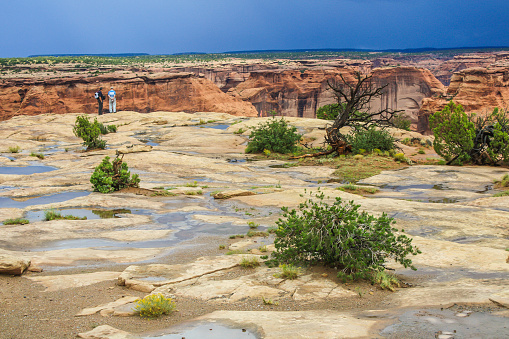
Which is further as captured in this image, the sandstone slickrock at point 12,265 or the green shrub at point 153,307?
the sandstone slickrock at point 12,265

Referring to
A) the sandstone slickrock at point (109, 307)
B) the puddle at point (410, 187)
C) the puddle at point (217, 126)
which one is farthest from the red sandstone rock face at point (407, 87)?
the sandstone slickrock at point (109, 307)

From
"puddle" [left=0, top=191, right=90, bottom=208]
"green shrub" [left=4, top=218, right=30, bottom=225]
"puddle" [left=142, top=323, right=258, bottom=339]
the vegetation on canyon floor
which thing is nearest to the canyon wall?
the vegetation on canyon floor

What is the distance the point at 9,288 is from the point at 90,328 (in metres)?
1.97

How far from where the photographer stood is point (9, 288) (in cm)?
621

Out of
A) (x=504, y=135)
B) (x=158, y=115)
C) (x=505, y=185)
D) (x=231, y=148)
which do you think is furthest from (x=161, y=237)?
(x=158, y=115)

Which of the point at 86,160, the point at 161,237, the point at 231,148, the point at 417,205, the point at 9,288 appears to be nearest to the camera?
the point at 9,288

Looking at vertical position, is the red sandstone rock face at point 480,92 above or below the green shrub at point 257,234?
above

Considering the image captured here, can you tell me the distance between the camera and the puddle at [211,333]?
4699mm

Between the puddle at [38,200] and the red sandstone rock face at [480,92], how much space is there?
160ft

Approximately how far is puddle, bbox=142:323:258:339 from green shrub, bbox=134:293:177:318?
26.6 inches

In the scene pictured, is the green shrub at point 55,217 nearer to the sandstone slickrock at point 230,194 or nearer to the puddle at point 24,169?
the sandstone slickrock at point 230,194

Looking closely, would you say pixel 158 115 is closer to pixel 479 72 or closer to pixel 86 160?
pixel 86 160

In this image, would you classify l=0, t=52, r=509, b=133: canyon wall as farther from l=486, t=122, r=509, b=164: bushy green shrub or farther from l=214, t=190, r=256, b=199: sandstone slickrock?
l=214, t=190, r=256, b=199: sandstone slickrock

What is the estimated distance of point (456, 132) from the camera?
69.3 feet
